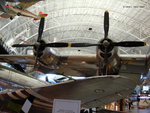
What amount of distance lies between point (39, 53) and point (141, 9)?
17.9m

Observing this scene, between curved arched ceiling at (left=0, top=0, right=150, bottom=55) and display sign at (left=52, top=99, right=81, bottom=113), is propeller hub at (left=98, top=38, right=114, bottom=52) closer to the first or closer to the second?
display sign at (left=52, top=99, right=81, bottom=113)

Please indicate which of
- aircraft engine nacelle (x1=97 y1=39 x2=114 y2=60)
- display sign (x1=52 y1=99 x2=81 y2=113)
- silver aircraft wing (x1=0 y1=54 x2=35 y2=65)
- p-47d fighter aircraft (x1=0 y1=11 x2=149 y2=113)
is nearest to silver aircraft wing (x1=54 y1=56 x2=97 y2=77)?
p-47d fighter aircraft (x1=0 y1=11 x2=149 y2=113)

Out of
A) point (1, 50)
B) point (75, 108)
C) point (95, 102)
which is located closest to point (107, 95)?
point (95, 102)

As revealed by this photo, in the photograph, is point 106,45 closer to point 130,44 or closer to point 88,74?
point 130,44

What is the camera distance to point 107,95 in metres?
2.77

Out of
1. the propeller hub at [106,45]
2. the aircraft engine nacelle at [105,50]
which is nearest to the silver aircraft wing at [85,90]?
the aircraft engine nacelle at [105,50]

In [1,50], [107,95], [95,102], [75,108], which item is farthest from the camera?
[1,50]

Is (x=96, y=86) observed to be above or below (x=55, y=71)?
below

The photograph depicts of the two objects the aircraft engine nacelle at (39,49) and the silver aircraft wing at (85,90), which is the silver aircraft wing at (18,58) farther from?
the silver aircraft wing at (85,90)

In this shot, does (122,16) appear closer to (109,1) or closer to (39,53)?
(109,1)

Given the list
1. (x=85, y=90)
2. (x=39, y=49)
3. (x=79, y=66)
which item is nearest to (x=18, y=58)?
(x=39, y=49)

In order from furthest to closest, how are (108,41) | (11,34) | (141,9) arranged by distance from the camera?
(11,34)
(141,9)
(108,41)

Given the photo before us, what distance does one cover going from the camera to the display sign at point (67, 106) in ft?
7.45

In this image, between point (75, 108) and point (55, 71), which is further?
point (55, 71)
